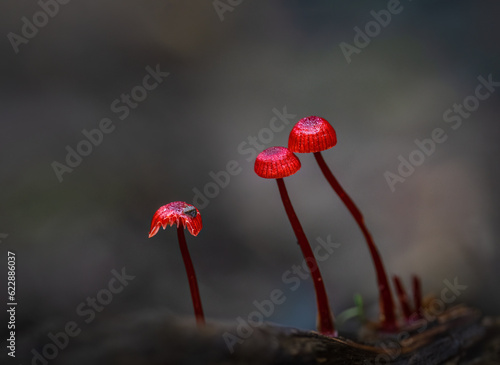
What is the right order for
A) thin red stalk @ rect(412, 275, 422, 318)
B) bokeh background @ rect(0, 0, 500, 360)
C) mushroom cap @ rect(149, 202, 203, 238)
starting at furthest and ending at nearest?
1. bokeh background @ rect(0, 0, 500, 360)
2. thin red stalk @ rect(412, 275, 422, 318)
3. mushroom cap @ rect(149, 202, 203, 238)

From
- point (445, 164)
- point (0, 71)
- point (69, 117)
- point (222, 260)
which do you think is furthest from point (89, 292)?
point (445, 164)

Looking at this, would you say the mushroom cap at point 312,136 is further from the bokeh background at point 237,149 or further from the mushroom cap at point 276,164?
the bokeh background at point 237,149

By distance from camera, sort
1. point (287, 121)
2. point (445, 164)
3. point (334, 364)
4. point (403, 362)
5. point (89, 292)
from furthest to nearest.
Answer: point (287, 121) < point (445, 164) < point (89, 292) < point (403, 362) < point (334, 364)

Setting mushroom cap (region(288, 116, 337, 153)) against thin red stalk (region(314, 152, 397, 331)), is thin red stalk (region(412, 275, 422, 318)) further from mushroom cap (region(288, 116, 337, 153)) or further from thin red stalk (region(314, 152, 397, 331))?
mushroom cap (region(288, 116, 337, 153))

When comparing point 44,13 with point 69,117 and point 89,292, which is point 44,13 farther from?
point 89,292

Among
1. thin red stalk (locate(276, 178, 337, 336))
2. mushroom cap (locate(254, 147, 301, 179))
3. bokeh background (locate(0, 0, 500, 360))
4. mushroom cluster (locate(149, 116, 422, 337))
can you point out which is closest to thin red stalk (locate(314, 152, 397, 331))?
mushroom cluster (locate(149, 116, 422, 337))

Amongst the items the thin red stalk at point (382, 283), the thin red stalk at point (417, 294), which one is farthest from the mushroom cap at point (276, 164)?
the thin red stalk at point (417, 294)
